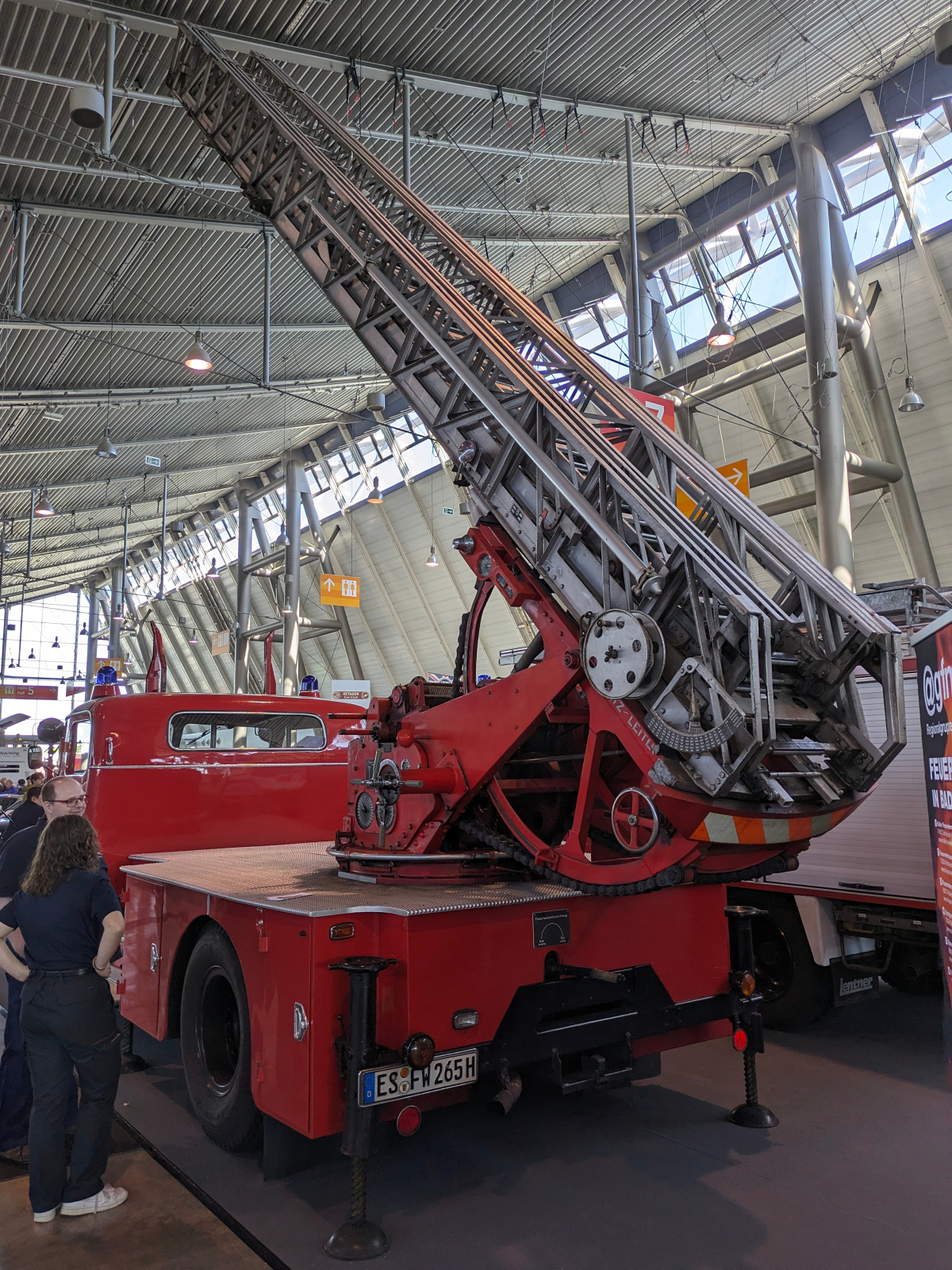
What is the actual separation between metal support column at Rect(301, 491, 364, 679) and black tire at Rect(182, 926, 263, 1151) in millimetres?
25124

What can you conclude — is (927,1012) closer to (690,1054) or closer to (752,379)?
(690,1054)

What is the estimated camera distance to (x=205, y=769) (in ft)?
24.6

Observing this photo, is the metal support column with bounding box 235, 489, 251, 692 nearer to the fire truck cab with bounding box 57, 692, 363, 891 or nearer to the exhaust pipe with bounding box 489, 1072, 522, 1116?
the fire truck cab with bounding box 57, 692, 363, 891

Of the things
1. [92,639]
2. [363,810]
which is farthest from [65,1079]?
[92,639]

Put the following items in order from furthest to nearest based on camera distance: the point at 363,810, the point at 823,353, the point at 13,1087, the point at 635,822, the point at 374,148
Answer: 1. the point at 823,353
2. the point at 374,148
3. the point at 363,810
4. the point at 13,1087
5. the point at 635,822

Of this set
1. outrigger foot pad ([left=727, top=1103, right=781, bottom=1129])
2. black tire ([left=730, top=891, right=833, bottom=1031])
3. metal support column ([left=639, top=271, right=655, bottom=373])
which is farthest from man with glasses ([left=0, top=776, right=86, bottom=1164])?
metal support column ([left=639, top=271, right=655, bottom=373])

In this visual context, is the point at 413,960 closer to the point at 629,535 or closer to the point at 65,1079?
the point at 65,1079

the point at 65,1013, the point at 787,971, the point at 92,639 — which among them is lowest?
the point at 787,971

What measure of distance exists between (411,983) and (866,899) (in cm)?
374

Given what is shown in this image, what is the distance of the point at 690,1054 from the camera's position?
624 cm

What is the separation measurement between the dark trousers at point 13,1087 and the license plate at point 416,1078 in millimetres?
2150

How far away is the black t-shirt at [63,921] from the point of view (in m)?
3.98

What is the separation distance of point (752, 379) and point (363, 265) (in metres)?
10.5

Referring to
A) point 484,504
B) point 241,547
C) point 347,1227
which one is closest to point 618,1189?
→ point 347,1227
